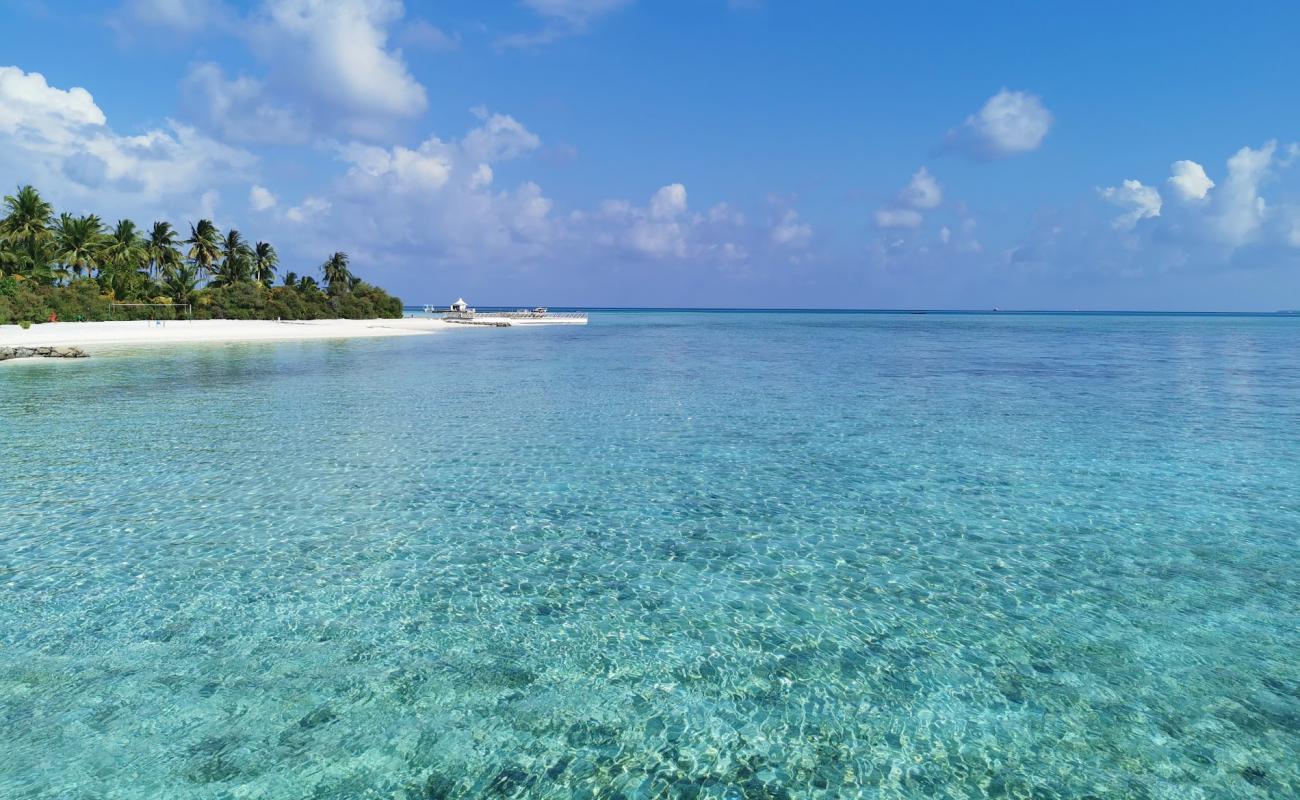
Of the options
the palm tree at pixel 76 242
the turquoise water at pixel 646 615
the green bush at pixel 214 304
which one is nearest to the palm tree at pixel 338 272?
the green bush at pixel 214 304

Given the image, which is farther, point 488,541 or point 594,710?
point 488,541

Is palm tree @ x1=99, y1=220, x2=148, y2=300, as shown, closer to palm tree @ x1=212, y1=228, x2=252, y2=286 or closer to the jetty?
palm tree @ x1=212, y1=228, x2=252, y2=286

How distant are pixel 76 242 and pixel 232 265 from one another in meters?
19.6

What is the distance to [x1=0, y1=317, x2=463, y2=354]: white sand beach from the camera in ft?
163

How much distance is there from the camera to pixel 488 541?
35.1 feet

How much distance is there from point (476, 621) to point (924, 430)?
15.8 meters

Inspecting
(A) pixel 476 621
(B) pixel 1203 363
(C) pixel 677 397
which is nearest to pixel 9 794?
(A) pixel 476 621

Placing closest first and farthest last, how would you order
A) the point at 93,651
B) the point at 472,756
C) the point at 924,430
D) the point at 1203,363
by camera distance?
the point at 472,756
the point at 93,651
the point at 924,430
the point at 1203,363

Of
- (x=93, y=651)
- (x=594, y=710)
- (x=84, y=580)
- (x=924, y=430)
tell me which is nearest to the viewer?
(x=594, y=710)

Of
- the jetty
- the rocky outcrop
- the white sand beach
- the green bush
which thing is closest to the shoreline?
the white sand beach

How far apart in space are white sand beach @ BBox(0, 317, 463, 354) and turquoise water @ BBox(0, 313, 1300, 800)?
39.7m

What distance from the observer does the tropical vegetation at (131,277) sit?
191 feet

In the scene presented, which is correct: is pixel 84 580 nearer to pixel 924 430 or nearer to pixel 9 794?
pixel 9 794

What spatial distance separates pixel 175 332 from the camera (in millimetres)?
60750
